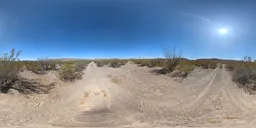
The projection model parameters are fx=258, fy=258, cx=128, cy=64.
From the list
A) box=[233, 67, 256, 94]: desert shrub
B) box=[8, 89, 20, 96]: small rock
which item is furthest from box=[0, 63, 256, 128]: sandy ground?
box=[233, 67, 256, 94]: desert shrub

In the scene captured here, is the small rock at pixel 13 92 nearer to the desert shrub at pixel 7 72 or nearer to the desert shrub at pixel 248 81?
the desert shrub at pixel 7 72

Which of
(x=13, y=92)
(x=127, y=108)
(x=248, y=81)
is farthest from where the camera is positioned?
(x=248, y=81)

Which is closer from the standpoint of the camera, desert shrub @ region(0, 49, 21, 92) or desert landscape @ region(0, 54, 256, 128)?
desert landscape @ region(0, 54, 256, 128)

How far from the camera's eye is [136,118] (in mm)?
9672

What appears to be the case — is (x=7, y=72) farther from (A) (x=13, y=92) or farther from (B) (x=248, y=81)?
(B) (x=248, y=81)

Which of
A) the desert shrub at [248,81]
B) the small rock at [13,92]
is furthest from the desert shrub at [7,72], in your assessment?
the desert shrub at [248,81]

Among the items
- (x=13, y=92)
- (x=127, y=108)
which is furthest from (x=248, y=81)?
(x=13, y=92)

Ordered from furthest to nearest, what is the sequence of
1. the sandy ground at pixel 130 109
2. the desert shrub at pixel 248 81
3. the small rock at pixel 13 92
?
the desert shrub at pixel 248 81, the small rock at pixel 13 92, the sandy ground at pixel 130 109

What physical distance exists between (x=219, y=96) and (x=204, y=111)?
383 cm

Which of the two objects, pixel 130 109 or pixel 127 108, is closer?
pixel 130 109

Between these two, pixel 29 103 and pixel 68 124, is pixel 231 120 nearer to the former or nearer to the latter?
pixel 68 124

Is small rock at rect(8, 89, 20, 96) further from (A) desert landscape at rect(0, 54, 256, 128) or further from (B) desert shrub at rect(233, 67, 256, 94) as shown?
(B) desert shrub at rect(233, 67, 256, 94)

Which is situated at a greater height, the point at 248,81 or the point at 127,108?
the point at 248,81

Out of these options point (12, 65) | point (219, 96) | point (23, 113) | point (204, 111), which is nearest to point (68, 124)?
point (23, 113)
